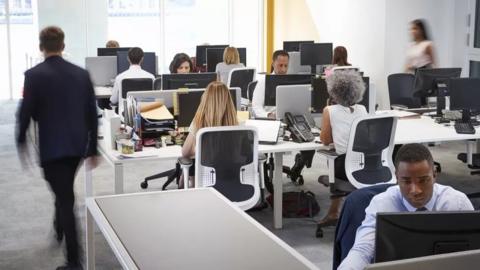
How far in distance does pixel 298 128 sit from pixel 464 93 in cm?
174

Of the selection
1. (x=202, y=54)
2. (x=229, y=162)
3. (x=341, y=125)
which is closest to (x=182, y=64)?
(x=202, y=54)

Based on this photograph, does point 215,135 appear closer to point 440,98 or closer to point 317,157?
point 440,98

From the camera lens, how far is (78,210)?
6273mm

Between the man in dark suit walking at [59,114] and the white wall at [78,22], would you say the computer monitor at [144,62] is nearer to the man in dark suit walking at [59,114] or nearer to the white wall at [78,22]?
the white wall at [78,22]

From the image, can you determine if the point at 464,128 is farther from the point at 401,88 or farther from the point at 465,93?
the point at 401,88

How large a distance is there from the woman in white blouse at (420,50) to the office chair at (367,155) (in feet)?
12.6

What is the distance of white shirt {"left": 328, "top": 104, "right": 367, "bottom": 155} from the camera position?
18.1ft

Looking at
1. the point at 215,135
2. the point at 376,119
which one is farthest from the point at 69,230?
the point at 376,119

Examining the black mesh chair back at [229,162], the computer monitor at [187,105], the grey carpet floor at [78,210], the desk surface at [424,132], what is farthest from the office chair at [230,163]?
the desk surface at [424,132]

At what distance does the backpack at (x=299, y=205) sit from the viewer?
6141mm

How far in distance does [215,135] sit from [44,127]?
1070 millimetres

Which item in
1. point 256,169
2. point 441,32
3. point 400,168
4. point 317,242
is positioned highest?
point 441,32

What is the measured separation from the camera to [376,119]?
211 inches

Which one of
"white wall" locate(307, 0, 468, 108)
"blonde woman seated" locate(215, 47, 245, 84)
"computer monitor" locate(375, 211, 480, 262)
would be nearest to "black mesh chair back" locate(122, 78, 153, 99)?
"blonde woman seated" locate(215, 47, 245, 84)
